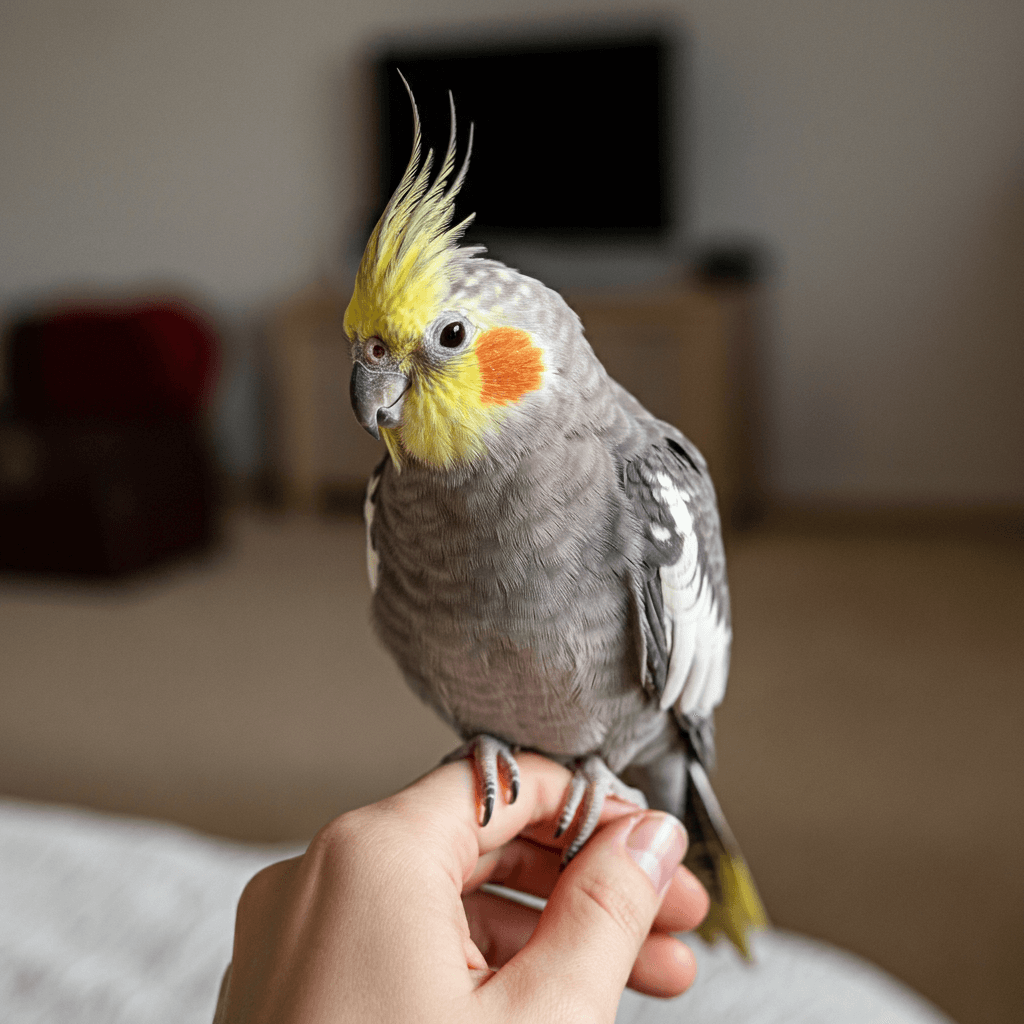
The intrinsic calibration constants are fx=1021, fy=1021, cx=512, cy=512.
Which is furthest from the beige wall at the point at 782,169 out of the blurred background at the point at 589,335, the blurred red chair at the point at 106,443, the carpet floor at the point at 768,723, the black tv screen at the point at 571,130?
the blurred red chair at the point at 106,443

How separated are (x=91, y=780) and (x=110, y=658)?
0.66 m

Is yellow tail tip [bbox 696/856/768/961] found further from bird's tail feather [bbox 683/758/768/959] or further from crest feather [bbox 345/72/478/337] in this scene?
crest feather [bbox 345/72/478/337]

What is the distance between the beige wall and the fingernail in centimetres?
331


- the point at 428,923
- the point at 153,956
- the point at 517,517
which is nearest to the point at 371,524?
the point at 517,517

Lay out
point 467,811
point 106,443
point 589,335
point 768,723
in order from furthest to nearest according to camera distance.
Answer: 1. point 589,335
2. point 106,443
3. point 768,723
4. point 467,811

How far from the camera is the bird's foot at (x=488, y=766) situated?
2.14 ft

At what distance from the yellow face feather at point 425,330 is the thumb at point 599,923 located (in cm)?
26

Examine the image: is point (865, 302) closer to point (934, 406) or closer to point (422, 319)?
point (934, 406)

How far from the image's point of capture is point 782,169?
12.0 ft

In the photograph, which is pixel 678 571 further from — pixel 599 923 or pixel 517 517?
pixel 599 923

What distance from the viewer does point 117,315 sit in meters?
3.36

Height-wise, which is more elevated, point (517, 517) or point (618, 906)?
point (517, 517)

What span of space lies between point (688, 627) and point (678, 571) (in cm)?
4

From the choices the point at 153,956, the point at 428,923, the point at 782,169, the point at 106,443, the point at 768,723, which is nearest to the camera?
the point at 428,923
